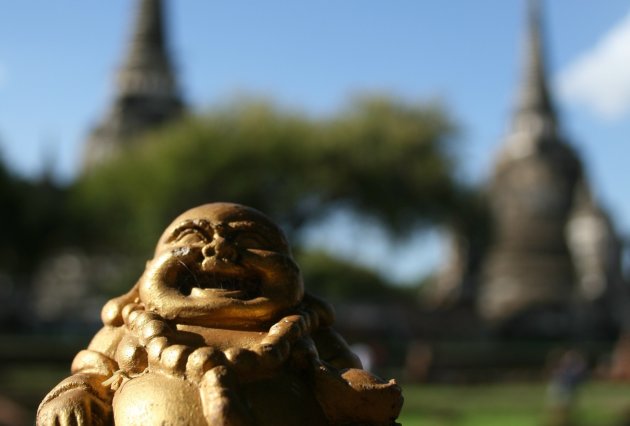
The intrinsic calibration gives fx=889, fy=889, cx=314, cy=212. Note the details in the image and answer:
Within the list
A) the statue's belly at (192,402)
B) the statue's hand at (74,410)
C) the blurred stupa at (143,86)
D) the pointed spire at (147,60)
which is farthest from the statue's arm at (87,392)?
the pointed spire at (147,60)

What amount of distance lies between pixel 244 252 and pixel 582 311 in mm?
38483

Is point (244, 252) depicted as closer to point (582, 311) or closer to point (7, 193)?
point (7, 193)

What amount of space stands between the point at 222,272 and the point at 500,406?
498 inches

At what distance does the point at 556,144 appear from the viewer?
4794cm

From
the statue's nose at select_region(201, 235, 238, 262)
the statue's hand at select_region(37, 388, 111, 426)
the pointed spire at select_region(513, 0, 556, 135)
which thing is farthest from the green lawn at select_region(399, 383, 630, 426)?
the pointed spire at select_region(513, 0, 556, 135)

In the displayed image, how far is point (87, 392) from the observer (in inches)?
127

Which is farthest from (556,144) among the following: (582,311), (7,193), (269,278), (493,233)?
(269,278)

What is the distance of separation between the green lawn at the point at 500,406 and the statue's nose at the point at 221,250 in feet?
31.5

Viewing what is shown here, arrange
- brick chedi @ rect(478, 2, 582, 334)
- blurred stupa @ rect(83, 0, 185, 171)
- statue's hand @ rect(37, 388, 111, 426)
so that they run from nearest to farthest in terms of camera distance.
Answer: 1. statue's hand @ rect(37, 388, 111, 426)
2. brick chedi @ rect(478, 2, 582, 334)
3. blurred stupa @ rect(83, 0, 185, 171)

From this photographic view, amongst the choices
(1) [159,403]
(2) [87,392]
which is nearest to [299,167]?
(2) [87,392]

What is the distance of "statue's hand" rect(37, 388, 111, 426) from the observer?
310 cm

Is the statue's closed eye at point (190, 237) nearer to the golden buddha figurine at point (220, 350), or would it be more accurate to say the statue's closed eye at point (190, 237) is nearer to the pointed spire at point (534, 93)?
the golden buddha figurine at point (220, 350)

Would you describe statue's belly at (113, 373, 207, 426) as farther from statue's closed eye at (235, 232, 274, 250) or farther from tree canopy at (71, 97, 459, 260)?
tree canopy at (71, 97, 459, 260)

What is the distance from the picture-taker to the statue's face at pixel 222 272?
10.8ft
